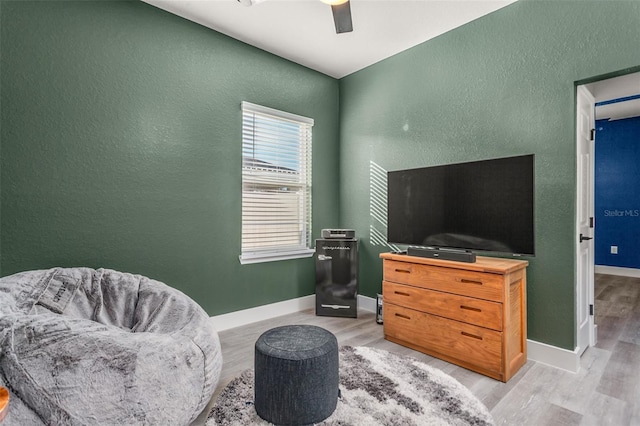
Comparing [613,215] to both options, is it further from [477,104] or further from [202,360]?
[202,360]

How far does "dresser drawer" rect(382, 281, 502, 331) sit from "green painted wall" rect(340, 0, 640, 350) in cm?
60

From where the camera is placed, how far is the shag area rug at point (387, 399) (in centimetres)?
170

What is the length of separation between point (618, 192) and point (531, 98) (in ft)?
14.9

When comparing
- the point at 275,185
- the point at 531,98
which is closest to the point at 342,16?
the point at 531,98

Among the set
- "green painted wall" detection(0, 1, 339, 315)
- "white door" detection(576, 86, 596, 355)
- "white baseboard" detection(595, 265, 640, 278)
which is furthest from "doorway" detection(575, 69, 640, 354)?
"white baseboard" detection(595, 265, 640, 278)

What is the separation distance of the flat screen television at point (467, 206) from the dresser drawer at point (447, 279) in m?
0.28

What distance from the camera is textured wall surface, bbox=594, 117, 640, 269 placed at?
17.4ft

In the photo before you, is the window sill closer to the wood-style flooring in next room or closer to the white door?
the wood-style flooring in next room

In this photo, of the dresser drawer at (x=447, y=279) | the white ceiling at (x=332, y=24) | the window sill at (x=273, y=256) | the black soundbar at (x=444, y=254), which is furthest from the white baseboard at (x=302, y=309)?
the white ceiling at (x=332, y=24)

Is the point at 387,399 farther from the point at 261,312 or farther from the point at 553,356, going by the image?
the point at 261,312

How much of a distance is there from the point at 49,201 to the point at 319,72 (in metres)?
3.07

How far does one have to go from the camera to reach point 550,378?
2217 mm

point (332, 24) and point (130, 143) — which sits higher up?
point (332, 24)

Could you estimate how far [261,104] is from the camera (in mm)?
3402
